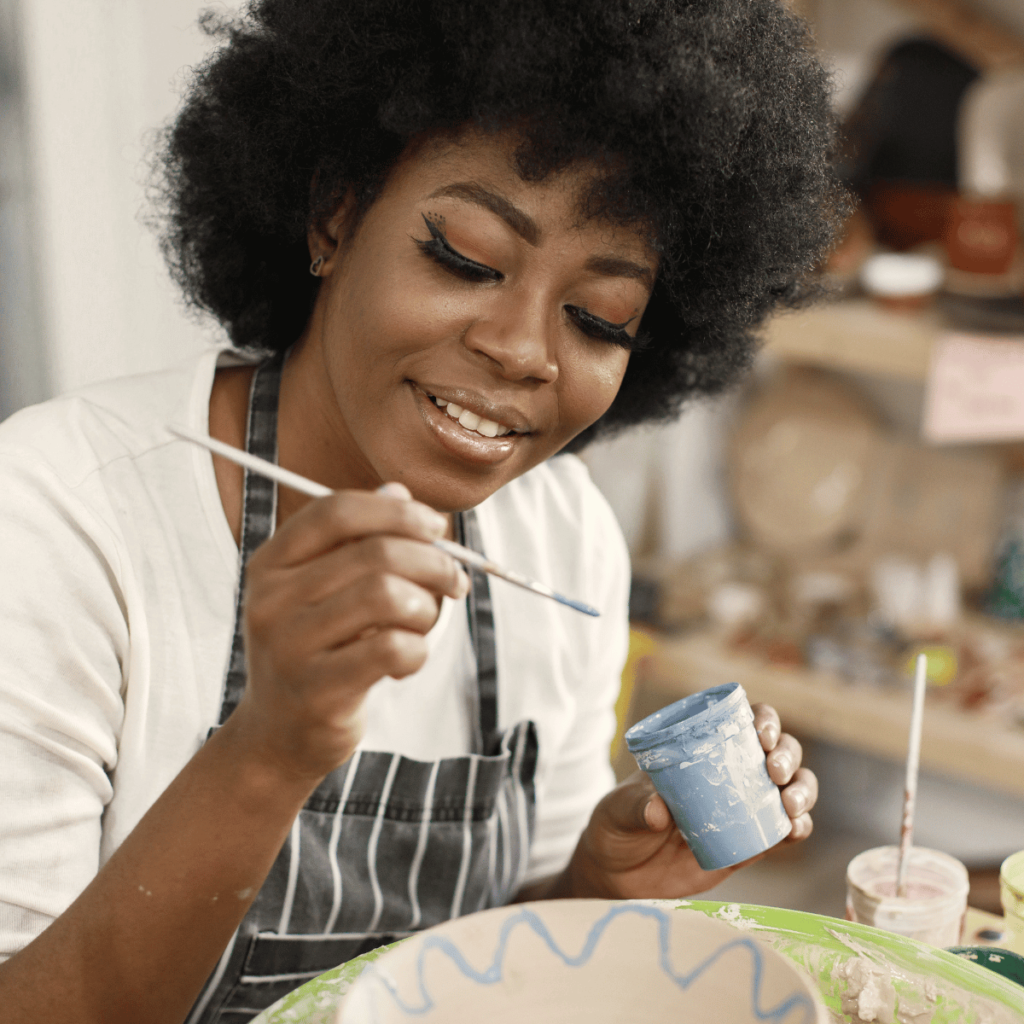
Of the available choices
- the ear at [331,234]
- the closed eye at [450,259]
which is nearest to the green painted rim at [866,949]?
the closed eye at [450,259]

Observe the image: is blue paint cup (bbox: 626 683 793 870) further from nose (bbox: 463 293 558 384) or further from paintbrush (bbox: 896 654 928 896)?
Answer: nose (bbox: 463 293 558 384)

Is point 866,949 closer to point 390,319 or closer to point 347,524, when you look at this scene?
point 347,524

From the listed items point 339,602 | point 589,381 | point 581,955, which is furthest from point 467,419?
point 581,955

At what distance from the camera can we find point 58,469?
91 centimetres

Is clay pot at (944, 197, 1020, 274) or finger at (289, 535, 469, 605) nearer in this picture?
finger at (289, 535, 469, 605)

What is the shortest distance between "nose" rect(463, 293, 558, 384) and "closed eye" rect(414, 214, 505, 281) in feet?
0.08

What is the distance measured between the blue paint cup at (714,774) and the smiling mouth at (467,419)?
0.26 metres

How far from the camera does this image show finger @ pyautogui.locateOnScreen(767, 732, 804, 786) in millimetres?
849

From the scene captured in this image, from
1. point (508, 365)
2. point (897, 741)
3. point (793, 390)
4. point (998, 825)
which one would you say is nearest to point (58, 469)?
point (508, 365)

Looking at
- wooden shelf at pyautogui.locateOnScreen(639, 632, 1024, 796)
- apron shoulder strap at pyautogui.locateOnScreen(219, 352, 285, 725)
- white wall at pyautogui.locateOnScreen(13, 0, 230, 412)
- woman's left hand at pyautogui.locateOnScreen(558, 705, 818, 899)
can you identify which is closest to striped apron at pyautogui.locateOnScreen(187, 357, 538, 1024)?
apron shoulder strap at pyautogui.locateOnScreen(219, 352, 285, 725)

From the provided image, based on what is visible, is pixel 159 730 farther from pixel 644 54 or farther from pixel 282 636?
pixel 644 54

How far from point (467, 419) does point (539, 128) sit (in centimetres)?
23

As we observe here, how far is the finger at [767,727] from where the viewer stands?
858 millimetres

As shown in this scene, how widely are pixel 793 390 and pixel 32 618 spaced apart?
1.69 metres
